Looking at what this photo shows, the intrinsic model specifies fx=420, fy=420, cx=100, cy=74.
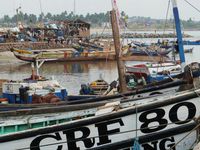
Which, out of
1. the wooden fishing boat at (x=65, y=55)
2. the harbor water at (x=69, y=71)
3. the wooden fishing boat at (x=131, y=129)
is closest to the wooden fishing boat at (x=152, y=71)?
the harbor water at (x=69, y=71)

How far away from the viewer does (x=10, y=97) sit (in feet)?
67.9

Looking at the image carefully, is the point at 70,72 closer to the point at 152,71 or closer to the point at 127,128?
the point at 152,71

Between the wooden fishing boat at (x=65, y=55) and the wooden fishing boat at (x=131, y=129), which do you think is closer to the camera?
the wooden fishing boat at (x=131, y=129)

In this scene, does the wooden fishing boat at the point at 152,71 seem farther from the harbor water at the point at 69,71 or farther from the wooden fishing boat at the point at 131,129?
the wooden fishing boat at the point at 131,129

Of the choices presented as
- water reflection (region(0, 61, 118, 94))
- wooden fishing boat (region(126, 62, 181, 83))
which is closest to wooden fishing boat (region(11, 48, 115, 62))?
water reflection (region(0, 61, 118, 94))

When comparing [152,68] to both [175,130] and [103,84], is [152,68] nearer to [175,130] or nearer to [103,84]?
[103,84]

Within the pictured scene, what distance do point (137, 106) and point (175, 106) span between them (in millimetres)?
886

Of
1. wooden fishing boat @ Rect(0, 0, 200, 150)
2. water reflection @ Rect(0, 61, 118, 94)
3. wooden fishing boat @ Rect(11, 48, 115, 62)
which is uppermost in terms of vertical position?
wooden fishing boat @ Rect(0, 0, 200, 150)

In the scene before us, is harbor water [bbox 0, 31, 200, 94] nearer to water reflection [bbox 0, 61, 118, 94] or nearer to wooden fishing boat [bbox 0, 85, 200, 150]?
water reflection [bbox 0, 61, 118, 94]

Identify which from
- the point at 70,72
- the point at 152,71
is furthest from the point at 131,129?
the point at 70,72

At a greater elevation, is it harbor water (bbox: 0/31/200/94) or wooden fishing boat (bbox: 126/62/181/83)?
wooden fishing boat (bbox: 126/62/181/83)

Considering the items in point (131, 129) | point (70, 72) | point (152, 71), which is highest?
point (131, 129)

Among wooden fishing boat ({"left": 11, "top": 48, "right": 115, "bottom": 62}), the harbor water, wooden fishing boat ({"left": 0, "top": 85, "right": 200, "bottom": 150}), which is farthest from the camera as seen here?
wooden fishing boat ({"left": 11, "top": 48, "right": 115, "bottom": 62})

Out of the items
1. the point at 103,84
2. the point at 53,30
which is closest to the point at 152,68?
the point at 103,84
